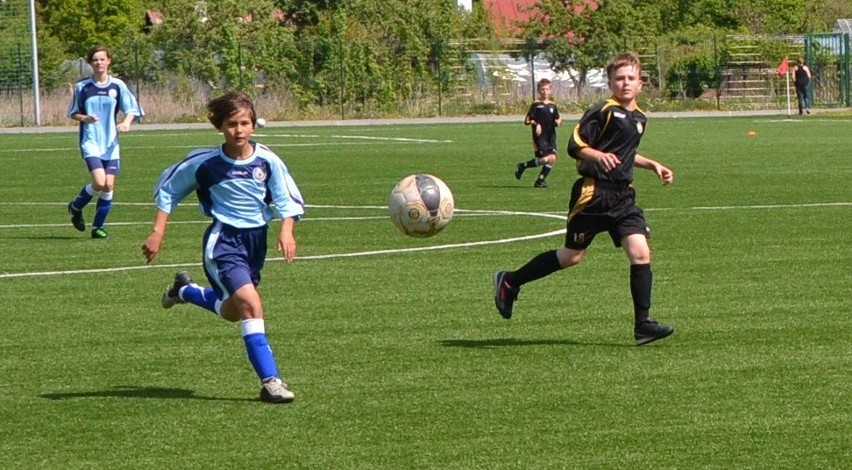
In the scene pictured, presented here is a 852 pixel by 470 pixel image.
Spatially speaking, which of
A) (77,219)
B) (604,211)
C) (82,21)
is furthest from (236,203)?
(82,21)

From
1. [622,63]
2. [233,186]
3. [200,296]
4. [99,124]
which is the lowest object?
[200,296]

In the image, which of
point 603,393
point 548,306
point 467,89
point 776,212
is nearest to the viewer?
point 603,393

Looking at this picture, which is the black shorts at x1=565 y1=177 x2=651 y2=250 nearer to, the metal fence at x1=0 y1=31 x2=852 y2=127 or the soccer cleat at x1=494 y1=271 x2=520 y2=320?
the soccer cleat at x1=494 y1=271 x2=520 y2=320

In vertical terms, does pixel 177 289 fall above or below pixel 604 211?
below

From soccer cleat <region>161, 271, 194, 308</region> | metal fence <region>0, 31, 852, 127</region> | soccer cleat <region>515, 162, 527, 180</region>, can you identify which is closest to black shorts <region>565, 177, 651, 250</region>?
soccer cleat <region>161, 271, 194, 308</region>

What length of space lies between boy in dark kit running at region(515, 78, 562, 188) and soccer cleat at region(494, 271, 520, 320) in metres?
Answer: 13.1

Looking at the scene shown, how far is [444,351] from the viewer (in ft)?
31.0

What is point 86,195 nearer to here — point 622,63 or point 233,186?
point 622,63

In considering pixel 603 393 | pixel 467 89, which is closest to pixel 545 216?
pixel 603 393

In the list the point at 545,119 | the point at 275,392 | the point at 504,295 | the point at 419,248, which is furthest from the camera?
the point at 545,119

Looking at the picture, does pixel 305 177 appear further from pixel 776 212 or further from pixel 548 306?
pixel 548 306

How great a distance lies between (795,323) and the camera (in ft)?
33.3

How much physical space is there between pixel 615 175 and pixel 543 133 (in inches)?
555

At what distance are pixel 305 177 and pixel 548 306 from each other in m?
15.3
